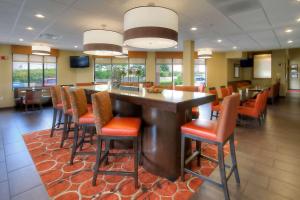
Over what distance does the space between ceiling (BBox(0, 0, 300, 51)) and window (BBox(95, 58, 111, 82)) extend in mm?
4305

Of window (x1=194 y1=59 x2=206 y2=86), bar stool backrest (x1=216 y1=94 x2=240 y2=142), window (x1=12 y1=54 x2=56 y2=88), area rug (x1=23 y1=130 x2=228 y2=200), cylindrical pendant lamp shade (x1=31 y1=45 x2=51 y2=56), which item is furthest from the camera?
window (x1=194 y1=59 x2=206 y2=86)

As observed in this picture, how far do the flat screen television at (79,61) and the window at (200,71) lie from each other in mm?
6501

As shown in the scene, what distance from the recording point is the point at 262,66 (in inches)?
495

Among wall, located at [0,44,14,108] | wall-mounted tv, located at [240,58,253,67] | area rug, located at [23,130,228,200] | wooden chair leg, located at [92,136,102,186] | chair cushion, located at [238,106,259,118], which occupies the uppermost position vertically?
wall-mounted tv, located at [240,58,253,67]

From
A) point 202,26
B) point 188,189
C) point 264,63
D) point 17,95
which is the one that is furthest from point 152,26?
point 264,63

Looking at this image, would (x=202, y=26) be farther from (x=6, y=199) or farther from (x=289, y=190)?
(x=6, y=199)

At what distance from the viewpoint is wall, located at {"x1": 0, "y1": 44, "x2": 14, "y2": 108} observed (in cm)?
771

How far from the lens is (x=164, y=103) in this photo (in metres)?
1.92

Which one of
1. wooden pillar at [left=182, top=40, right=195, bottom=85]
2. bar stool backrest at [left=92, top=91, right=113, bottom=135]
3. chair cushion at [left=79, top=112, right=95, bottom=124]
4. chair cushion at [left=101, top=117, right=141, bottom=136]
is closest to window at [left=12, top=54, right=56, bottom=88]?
wooden pillar at [left=182, top=40, right=195, bottom=85]

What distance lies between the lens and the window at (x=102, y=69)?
10.2 m

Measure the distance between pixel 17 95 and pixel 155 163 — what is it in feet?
26.7

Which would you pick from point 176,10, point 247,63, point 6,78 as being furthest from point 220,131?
point 247,63

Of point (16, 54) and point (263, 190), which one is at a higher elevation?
point (16, 54)

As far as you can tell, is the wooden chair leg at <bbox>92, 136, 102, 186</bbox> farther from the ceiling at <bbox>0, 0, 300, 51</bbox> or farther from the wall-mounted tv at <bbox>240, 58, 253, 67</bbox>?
the wall-mounted tv at <bbox>240, 58, 253, 67</bbox>
